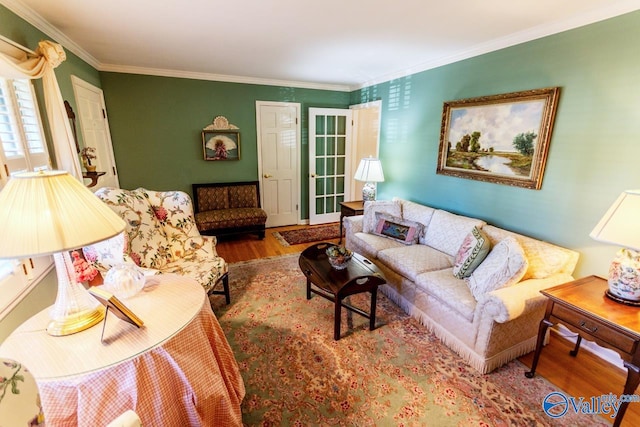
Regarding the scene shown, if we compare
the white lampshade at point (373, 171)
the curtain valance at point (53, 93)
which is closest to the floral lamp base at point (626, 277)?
the white lampshade at point (373, 171)

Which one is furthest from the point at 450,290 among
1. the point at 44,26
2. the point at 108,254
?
the point at 44,26

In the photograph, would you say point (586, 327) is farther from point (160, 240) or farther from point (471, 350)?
point (160, 240)

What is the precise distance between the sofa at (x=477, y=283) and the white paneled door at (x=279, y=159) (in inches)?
93.0

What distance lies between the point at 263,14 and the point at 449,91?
2.07m

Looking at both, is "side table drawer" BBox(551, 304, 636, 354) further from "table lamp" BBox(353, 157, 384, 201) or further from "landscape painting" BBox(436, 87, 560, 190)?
"table lamp" BBox(353, 157, 384, 201)

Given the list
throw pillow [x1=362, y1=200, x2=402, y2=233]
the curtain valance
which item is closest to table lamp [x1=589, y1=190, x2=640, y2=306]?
throw pillow [x1=362, y1=200, x2=402, y2=233]

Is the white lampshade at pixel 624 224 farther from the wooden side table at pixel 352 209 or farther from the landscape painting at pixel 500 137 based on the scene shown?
the wooden side table at pixel 352 209

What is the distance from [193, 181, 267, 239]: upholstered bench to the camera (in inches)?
161

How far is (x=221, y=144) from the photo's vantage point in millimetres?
4402

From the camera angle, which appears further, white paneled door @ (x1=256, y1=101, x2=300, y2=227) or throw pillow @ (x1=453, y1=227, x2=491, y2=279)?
white paneled door @ (x1=256, y1=101, x2=300, y2=227)

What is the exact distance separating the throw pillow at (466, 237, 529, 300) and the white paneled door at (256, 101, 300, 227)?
11.2 feet

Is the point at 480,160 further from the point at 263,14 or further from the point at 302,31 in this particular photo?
the point at 263,14

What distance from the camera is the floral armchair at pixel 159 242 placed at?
198cm

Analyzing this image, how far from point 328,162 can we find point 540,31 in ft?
10.7
